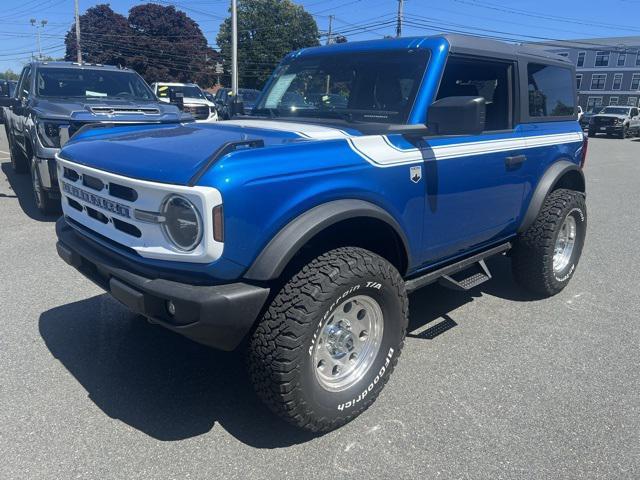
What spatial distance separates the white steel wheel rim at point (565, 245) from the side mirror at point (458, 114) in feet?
7.09

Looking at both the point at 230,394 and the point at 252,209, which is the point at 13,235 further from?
the point at 252,209

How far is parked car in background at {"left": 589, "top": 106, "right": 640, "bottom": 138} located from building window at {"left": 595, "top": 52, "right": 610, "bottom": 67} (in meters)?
40.5

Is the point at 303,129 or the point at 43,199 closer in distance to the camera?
the point at 303,129

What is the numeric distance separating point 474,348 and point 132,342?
2.31 meters

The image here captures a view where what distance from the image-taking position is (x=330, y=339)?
2.72 meters

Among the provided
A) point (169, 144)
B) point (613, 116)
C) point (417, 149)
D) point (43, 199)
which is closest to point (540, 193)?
point (417, 149)

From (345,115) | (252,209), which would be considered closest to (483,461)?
(252,209)

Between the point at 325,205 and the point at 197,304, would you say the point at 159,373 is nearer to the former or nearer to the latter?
the point at 197,304

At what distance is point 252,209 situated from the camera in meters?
2.21

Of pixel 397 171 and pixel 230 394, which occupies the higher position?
pixel 397 171

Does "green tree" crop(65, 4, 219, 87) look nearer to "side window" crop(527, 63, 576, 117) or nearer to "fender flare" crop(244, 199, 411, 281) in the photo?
"side window" crop(527, 63, 576, 117)

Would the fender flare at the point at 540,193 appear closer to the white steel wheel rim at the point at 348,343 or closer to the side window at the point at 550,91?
the side window at the point at 550,91

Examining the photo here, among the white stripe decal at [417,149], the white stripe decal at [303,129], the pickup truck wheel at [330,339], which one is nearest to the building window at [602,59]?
the white stripe decal at [417,149]

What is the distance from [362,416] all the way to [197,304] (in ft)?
3.91
